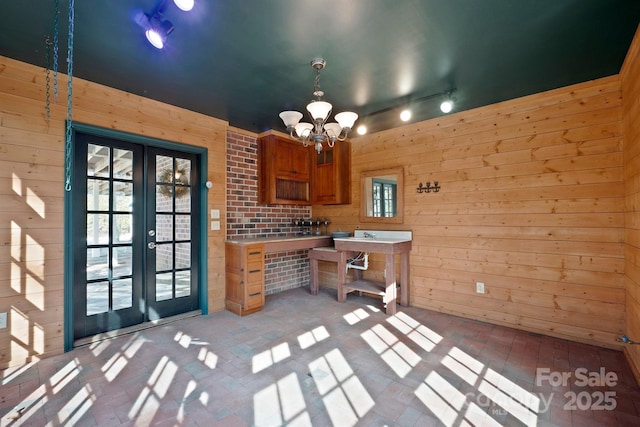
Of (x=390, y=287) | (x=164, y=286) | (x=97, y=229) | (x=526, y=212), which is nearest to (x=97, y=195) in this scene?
(x=97, y=229)

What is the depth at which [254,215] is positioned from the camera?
4406mm

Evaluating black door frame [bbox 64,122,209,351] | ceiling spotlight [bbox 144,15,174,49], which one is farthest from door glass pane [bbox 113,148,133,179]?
ceiling spotlight [bbox 144,15,174,49]

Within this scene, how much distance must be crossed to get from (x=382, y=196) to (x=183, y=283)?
2.90 m

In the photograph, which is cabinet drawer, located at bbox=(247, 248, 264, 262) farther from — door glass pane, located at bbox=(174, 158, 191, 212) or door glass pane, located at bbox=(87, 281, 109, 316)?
door glass pane, located at bbox=(87, 281, 109, 316)

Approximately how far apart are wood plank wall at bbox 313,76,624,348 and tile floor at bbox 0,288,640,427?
37 centimetres

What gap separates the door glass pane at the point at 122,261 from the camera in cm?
305

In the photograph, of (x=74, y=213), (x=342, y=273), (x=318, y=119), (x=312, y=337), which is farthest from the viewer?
(x=342, y=273)

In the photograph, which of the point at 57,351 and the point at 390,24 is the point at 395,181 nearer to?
the point at 390,24

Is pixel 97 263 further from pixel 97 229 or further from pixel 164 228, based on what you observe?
pixel 164 228

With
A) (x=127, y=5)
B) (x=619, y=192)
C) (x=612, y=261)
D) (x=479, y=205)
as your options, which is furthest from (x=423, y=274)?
(x=127, y=5)

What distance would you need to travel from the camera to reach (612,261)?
8.73ft

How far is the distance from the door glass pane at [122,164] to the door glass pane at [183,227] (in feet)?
2.32

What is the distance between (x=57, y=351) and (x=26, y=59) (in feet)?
8.17

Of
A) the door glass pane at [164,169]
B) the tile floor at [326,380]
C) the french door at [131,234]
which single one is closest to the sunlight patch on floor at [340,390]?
the tile floor at [326,380]
